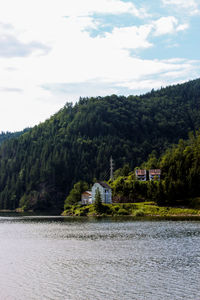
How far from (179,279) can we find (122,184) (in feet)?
405

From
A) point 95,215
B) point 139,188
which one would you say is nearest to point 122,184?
point 139,188

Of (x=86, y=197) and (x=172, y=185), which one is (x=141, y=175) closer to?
(x=86, y=197)

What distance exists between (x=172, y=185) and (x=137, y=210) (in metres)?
16.0

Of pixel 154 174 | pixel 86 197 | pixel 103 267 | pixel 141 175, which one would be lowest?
pixel 103 267

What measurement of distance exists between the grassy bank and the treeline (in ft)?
16.4

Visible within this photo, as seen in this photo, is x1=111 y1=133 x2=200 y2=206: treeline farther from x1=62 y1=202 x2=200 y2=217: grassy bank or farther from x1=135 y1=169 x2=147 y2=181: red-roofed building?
x1=62 y1=202 x2=200 y2=217: grassy bank

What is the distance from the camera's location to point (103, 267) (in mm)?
50062

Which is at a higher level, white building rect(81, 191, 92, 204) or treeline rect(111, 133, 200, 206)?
treeline rect(111, 133, 200, 206)

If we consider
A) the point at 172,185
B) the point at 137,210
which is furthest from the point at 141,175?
the point at 137,210

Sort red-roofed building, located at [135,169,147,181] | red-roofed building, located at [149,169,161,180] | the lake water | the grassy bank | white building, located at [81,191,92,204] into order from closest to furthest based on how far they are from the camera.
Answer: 1. the lake water
2. the grassy bank
3. red-roofed building, located at [149,169,161,180]
4. white building, located at [81,191,92,204]
5. red-roofed building, located at [135,169,147,181]

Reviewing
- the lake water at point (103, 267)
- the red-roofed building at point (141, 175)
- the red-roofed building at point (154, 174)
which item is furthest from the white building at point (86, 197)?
the lake water at point (103, 267)

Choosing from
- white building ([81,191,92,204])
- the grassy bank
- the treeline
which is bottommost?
the grassy bank

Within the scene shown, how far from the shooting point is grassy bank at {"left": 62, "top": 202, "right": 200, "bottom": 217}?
138 metres

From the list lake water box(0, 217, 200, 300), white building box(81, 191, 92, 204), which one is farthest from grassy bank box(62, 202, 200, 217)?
lake water box(0, 217, 200, 300)
